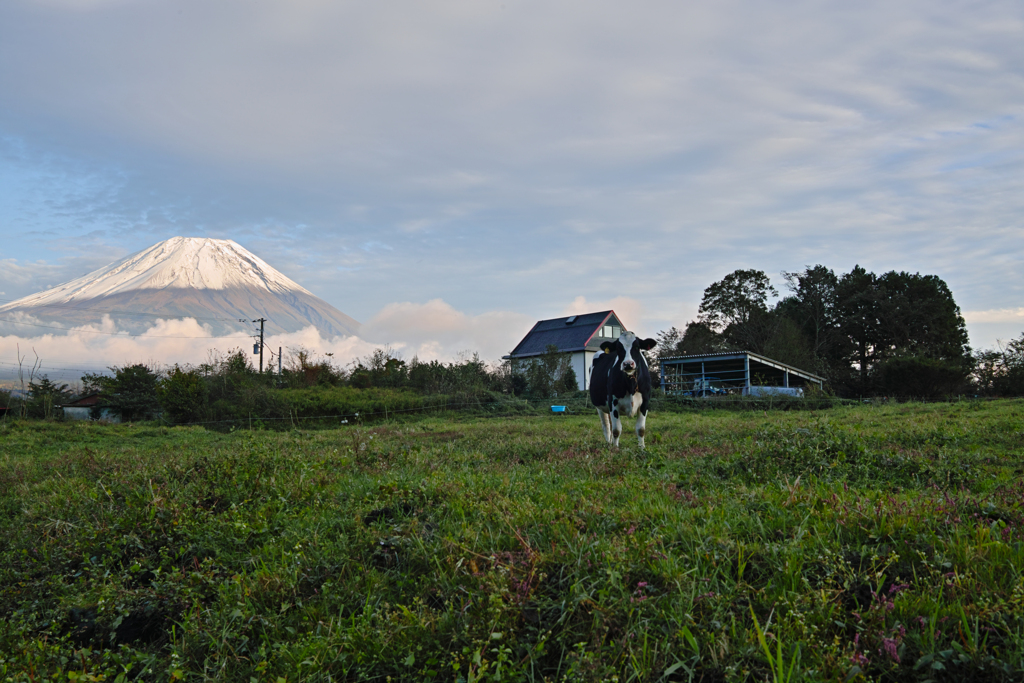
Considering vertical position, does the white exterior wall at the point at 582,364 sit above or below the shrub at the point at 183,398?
above

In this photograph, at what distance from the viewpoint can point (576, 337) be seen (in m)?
45.1

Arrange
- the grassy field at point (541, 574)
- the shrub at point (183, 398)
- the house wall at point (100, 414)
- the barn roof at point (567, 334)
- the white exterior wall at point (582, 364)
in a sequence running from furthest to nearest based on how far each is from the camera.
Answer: the barn roof at point (567, 334)
the white exterior wall at point (582, 364)
the house wall at point (100, 414)
the shrub at point (183, 398)
the grassy field at point (541, 574)

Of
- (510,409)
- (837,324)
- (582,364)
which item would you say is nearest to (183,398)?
(510,409)

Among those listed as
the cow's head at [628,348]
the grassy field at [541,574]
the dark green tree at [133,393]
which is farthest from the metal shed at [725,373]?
the grassy field at [541,574]

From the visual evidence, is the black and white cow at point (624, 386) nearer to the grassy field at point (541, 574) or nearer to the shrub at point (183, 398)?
the grassy field at point (541, 574)

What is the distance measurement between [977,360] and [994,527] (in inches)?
1570

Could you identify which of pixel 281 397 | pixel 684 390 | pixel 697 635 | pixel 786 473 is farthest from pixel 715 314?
pixel 697 635

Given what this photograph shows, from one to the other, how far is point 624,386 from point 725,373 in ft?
100.0

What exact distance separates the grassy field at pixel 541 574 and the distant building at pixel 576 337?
34.6 m

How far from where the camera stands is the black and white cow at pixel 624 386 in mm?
10461

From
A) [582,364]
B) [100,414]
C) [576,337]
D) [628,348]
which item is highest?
[576,337]

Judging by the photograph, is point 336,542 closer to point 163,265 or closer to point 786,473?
point 786,473

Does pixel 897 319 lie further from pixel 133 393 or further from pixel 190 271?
pixel 190 271

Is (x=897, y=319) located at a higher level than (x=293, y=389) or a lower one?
higher
